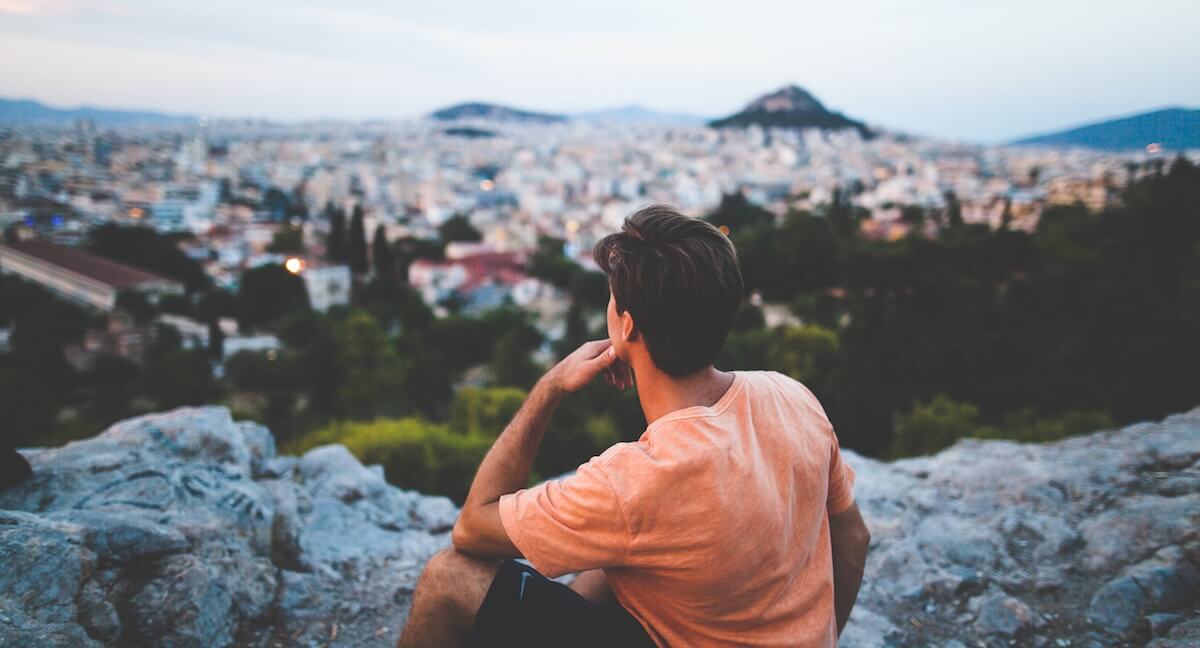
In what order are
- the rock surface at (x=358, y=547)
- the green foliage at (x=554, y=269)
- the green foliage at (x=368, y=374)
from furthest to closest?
the green foliage at (x=554, y=269), the green foliage at (x=368, y=374), the rock surface at (x=358, y=547)

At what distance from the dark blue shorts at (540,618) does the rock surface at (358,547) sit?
1.07 meters

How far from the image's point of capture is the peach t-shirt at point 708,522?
1.01 metres

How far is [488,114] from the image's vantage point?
15238cm

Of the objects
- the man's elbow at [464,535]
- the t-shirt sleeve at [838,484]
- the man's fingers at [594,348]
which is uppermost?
the man's fingers at [594,348]

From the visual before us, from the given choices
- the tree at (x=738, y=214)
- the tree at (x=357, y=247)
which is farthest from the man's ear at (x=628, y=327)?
the tree at (x=738, y=214)

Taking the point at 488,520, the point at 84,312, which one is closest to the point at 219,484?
the point at 488,520

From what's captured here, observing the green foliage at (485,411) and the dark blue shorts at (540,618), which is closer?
the dark blue shorts at (540,618)

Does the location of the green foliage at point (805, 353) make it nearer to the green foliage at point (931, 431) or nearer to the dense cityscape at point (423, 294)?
the dense cityscape at point (423, 294)

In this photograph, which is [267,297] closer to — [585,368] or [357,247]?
[357,247]

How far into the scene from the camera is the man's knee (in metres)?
1.30

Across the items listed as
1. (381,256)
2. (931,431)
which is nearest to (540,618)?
(931,431)

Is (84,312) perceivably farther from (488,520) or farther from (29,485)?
(488,520)

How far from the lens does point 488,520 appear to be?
4.01ft

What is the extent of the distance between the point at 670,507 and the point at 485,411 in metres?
10.7
